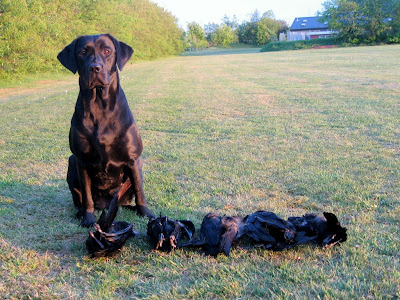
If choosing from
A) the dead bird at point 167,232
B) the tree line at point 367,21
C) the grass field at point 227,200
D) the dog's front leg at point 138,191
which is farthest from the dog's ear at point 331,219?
the tree line at point 367,21

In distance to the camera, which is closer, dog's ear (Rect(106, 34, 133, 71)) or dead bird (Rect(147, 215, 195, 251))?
dead bird (Rect(147, 215, 195, 251))

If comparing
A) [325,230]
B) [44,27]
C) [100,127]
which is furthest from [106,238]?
[44,27]

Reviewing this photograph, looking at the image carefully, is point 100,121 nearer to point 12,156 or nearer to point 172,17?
point 12,156

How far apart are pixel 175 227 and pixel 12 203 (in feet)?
6.57

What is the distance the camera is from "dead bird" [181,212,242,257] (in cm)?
246

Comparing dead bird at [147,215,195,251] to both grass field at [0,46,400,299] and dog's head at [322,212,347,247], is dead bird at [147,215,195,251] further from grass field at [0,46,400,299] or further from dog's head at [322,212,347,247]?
dog's head at [322,212,347,247]

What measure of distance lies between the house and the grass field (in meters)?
92.3

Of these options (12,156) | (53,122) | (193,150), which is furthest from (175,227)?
(53,122)

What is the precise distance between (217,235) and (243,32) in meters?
111

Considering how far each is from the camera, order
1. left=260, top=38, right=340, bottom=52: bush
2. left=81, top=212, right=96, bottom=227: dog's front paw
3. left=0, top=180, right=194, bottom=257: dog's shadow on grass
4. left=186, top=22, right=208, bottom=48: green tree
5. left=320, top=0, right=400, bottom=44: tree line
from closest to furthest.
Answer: left=0, top=180, right=194, bottom=257: dog's shadow on grass
left=81, top=212, right=96, bottom=227: dog's front paw
left=320, top=0, right=400, bottom=44: tree line
left=260, top=38, right=340, bottom=52: bush
left=186, top=22, right=208, bottom=48: green tree

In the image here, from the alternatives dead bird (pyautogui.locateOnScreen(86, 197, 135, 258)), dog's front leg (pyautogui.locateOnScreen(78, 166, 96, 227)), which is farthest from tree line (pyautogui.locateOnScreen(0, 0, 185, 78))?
dead bird (pyautogui.locateOnScreen(86, 197, 135, 258))

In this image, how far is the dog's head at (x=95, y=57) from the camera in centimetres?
300

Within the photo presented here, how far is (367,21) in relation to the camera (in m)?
59.0

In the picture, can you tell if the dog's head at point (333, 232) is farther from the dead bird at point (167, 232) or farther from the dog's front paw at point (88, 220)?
the dog's front paw at point (88, 220)
